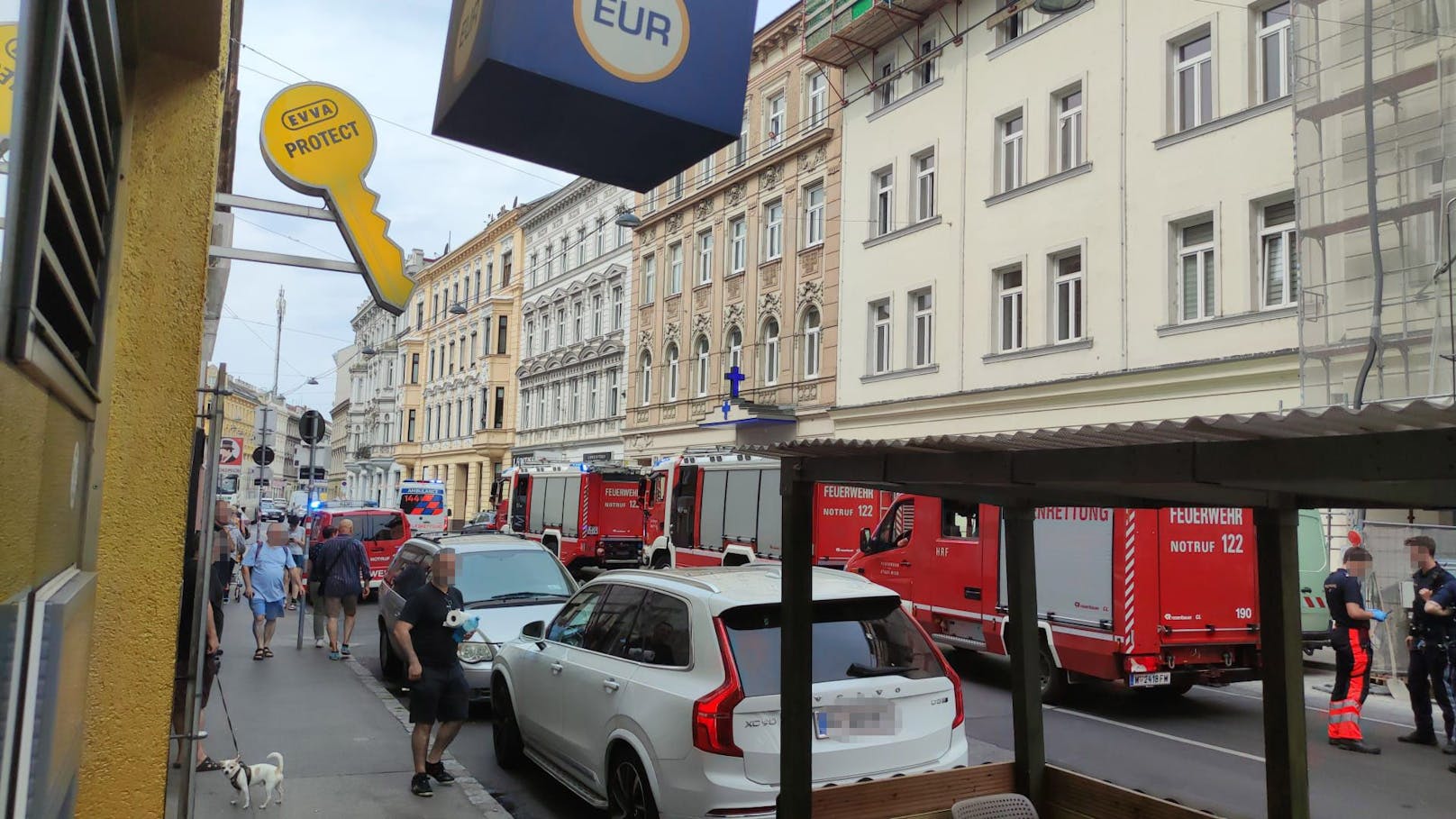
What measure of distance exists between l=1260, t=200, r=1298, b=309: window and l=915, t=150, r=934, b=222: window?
26.5 ft

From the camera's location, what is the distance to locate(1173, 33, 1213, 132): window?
683 inches

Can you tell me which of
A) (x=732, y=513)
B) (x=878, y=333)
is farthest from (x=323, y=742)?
(x=878, y=333)

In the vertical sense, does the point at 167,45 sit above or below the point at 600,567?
above

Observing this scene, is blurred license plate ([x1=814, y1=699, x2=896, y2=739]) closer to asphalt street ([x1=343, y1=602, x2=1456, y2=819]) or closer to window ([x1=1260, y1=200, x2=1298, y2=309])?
asphalt street ([x1=343, y1=602, x2=1456, y2=819])

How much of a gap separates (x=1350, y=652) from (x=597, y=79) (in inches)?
366

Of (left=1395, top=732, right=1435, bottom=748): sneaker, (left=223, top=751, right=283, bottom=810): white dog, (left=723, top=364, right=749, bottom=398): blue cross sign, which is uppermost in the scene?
(left=723, top=364, right=749, bottom=398): blue cross sign

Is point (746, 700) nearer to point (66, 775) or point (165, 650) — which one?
point (165, 650)

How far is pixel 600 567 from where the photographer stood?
24.6 meters

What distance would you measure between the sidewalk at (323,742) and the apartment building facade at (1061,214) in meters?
12.9

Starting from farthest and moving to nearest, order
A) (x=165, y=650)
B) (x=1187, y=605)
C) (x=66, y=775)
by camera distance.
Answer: (x=1187, y=605), (x=165, y=650), (x=66, y=775)

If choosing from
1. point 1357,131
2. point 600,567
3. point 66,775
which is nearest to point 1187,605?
point 1357,131

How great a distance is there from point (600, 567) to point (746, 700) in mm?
19500

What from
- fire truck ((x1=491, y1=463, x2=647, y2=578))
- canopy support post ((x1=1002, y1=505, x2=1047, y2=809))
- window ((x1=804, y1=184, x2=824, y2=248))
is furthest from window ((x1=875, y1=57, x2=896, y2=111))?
canopy support post ((x1=1002, y1=505, x2=1047, y2=809))

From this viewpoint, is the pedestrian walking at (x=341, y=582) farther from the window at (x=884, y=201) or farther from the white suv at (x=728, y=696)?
the window at (x=884, y=201)
